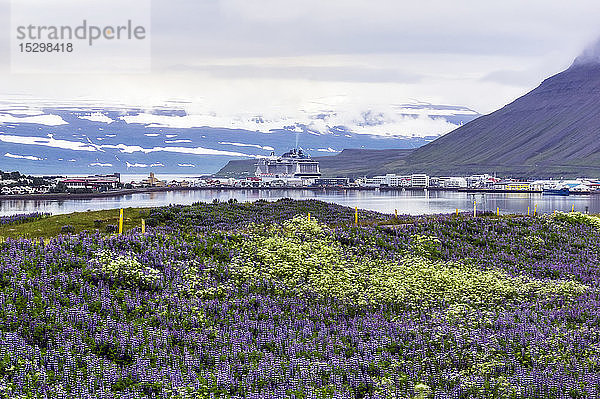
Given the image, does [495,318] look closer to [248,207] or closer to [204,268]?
[204,268]

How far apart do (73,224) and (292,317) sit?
49.6ft

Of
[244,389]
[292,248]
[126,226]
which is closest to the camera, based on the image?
[244,389]

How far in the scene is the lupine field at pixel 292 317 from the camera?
574 inches

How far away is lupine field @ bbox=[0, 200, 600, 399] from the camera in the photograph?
47.8ft

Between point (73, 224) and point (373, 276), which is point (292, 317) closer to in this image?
point (373, 276)

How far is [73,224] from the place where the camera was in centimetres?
3086

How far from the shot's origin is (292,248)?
25.9 meters

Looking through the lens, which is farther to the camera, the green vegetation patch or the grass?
the grass

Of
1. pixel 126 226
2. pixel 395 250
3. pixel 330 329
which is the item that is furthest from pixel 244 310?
pixel 126 226

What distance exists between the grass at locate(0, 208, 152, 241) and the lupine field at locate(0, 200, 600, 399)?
3.14 meters

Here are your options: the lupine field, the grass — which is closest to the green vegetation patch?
the lupine field

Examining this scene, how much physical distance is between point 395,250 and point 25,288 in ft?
49.3

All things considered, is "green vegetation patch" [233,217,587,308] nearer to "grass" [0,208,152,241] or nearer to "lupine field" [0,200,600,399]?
"lupine field" [0,200,600,399]

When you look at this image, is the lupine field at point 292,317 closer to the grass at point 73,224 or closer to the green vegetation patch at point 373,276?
the green vegetation patch at point 373,276
